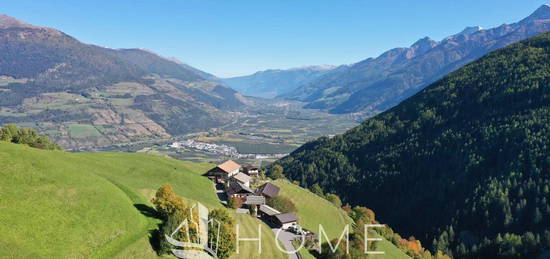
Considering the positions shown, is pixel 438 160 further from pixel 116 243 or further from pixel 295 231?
pixel 116 243

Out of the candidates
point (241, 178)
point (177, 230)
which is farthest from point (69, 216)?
point (241, 178)

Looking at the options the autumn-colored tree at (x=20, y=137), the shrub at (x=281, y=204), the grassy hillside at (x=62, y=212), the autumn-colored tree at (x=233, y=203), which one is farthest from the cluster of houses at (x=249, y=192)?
the autumn-colored tree at (x=20, y=137)

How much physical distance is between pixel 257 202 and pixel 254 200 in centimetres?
105

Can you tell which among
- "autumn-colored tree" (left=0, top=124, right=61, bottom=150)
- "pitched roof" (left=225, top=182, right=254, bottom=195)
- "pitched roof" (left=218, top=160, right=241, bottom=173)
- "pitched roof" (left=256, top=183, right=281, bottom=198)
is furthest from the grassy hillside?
"pitched roof" (left=218, top=160, right=241, bottom=173)

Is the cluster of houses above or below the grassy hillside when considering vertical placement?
below

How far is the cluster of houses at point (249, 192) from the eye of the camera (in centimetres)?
8131

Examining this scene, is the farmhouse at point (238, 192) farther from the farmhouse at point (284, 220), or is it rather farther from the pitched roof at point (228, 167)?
the pitched roof at point (228, 167)

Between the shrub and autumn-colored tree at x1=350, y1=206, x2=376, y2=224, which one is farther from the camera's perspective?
autumn-colored tree at x1=350, y1=206, x2=376, y2=224

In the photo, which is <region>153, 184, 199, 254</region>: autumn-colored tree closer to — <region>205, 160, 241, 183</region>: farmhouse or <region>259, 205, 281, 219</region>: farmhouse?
<region>259, 205, 281, 219</region>: farmhouse

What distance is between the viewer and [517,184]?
452 feet

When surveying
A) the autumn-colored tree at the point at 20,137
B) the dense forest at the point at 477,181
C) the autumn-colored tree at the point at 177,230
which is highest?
the autumn-colored tree at the point at 20,137

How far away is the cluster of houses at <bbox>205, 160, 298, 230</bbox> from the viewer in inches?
3201

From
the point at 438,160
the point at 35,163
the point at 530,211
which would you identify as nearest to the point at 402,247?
the point at 530,211

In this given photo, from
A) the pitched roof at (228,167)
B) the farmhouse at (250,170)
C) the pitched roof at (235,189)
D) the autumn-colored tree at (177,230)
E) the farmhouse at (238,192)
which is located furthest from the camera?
the farmhouse at (250,170)
